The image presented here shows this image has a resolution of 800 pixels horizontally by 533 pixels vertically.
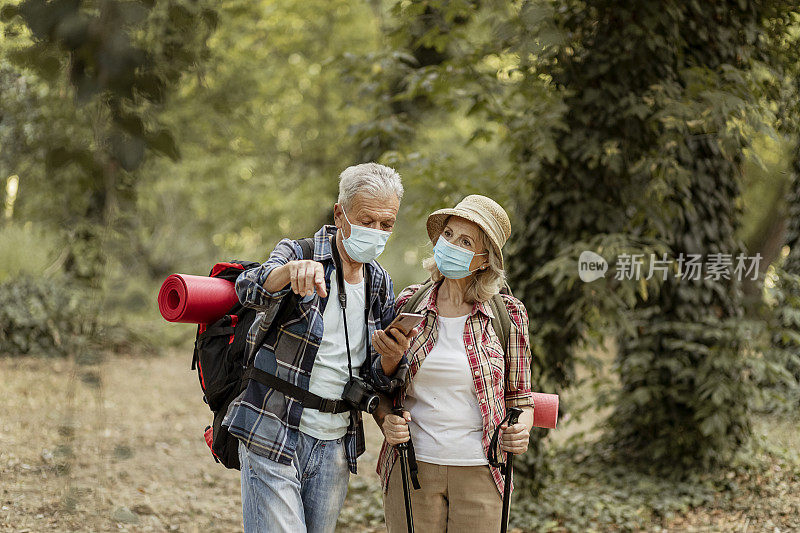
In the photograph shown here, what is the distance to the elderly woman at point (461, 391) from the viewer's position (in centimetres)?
248

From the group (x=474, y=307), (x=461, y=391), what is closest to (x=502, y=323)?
(x=474, y=307)

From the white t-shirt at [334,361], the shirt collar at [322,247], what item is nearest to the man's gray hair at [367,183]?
the shirt collar at [322,247]

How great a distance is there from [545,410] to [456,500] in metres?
0.48

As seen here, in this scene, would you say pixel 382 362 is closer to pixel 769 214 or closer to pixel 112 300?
pixel 112 300

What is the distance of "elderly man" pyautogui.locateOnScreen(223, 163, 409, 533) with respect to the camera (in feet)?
7.45

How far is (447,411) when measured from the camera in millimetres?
2488

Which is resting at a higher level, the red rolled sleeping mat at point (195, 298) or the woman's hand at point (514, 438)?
the red rolled sleeping mat at point (195, 298)

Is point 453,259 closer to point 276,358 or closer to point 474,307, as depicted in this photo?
point 474,307

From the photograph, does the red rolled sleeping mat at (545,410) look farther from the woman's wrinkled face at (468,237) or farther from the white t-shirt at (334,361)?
the white t-shirt at (334,361)

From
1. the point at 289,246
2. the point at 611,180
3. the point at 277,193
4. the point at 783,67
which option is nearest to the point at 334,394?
the point at 289,246

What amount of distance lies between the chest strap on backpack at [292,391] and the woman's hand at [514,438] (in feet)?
1.96

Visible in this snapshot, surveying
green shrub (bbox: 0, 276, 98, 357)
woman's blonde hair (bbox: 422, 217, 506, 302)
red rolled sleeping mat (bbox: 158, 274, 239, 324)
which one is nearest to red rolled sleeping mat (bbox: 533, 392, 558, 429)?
woman's blonde hair (bbox: 422, 217, 506, 302)

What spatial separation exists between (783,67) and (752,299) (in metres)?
1.79

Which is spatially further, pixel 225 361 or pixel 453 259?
pixel 453 259
